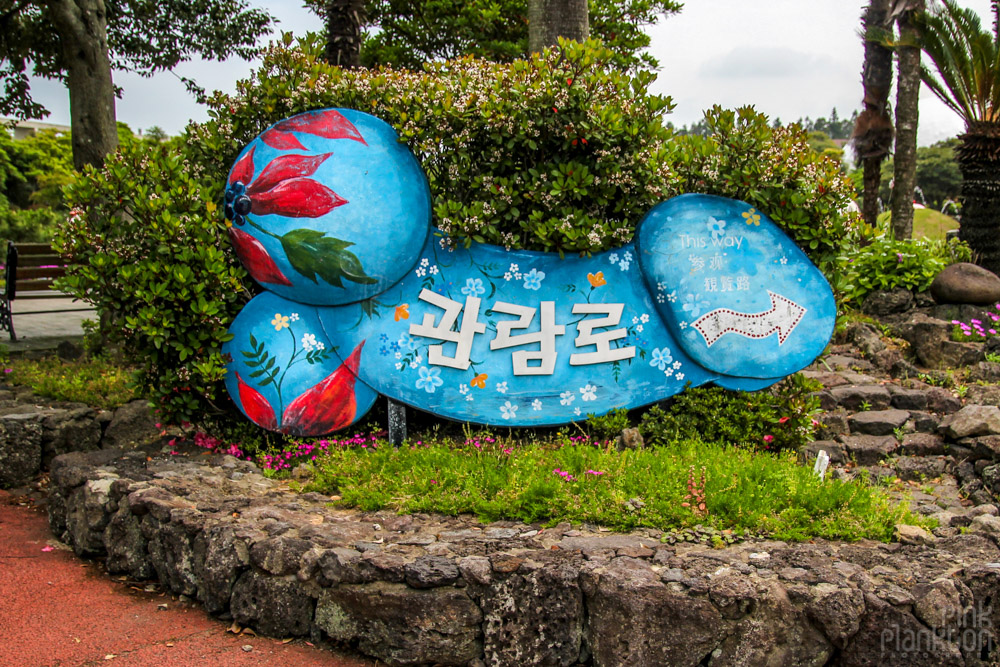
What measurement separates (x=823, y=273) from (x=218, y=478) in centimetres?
425

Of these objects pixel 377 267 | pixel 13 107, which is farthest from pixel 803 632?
pixel 13 107

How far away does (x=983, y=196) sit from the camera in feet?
37.2

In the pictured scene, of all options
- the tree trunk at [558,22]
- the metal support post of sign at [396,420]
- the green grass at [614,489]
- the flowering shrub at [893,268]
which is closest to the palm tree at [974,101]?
the flowering shrub at [893,268]

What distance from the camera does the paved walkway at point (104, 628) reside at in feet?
12.3

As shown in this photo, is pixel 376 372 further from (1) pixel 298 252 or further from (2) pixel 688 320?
(2) pixel 688 320

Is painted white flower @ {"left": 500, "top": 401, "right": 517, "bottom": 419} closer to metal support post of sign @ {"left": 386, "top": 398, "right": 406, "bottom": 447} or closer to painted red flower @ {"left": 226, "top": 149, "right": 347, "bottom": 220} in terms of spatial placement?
metal support post of sign @ {"left": 386, "top": 398, "right": 406, "bottom": 447}

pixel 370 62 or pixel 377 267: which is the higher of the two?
pixel 370 62

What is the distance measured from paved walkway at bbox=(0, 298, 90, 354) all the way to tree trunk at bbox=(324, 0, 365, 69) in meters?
3.56

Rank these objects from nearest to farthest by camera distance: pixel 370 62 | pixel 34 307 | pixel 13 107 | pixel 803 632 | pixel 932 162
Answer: pixel 803 632, pixel 13 107, pixel 34 307, pixel 370 62, pixel 932 162

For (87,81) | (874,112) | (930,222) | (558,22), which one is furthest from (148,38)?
(930,222)

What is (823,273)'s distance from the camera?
5.68 m

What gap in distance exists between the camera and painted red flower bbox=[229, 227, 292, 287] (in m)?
5.32

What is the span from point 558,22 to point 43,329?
299 inches

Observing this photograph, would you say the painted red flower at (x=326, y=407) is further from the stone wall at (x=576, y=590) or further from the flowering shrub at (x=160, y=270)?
the stone wall at (x=576, y=590)
